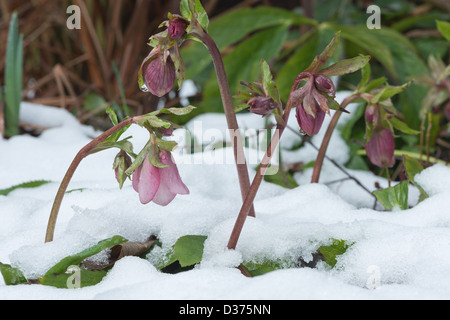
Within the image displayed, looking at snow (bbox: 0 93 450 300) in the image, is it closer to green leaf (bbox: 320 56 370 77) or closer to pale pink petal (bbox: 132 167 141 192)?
pale pink petal (bbox: 132 167 141 192)

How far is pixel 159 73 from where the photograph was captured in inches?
29.0

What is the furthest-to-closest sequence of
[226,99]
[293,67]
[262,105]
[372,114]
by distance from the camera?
[293,67] → [372,114] → [226,99] → [262,105]

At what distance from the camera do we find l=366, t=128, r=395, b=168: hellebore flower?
3.03ft

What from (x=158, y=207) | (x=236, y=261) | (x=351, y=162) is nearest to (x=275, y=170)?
(x=351, y=162)

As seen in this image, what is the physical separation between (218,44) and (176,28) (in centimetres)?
93

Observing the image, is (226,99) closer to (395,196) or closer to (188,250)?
(188,250)

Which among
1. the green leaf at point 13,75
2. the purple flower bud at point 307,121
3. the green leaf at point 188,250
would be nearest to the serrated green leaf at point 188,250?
the green leaf at point 188,250

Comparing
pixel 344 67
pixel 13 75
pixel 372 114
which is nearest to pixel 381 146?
pixel 372 114

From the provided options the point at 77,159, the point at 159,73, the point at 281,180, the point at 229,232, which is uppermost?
the point at 159,73

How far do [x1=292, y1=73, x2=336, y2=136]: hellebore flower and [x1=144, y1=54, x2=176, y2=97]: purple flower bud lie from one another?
0.56ft

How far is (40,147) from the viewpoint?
1413mm

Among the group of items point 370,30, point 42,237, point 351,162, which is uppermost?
point 370,30

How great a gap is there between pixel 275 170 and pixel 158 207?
346mm
